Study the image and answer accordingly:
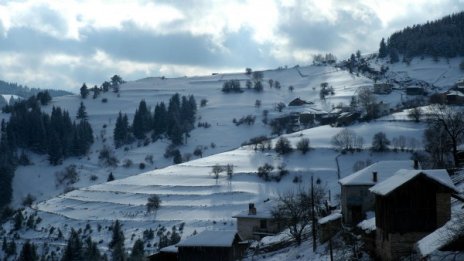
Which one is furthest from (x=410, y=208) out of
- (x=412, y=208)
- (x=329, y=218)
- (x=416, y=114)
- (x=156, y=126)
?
(x=156, y=126)

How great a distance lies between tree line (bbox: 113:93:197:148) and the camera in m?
132

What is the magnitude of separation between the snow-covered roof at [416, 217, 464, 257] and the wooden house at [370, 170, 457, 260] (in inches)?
233

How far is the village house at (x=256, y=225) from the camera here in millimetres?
55281

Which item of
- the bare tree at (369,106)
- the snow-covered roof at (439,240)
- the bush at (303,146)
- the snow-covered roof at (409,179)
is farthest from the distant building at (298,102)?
the snow-covered roof at (439,240)

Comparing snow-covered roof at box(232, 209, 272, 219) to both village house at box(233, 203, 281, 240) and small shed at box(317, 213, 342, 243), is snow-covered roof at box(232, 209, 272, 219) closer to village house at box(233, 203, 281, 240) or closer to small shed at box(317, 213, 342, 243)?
village house at box(233, 203, 281, 240)

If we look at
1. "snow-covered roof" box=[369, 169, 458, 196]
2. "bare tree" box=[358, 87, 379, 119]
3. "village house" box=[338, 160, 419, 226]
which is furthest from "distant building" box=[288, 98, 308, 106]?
"snow-covered roof" box=[369, 169, 458, 196]

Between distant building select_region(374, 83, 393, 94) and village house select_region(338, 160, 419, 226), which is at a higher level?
distant building select_region(374, 83, 393, 94)

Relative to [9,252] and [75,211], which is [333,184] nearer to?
[75,211]

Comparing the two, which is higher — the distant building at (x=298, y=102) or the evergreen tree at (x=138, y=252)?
the distant building at (x=298, y=102)

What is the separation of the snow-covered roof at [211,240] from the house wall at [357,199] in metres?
8.39

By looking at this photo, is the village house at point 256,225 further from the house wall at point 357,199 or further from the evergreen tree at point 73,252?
the evergreen tree at point 73,252

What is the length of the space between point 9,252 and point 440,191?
55035 millimetres

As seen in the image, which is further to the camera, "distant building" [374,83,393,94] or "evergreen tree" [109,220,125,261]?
"distant building" [374,83,393,94]

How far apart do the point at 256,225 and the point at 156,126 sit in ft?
283
